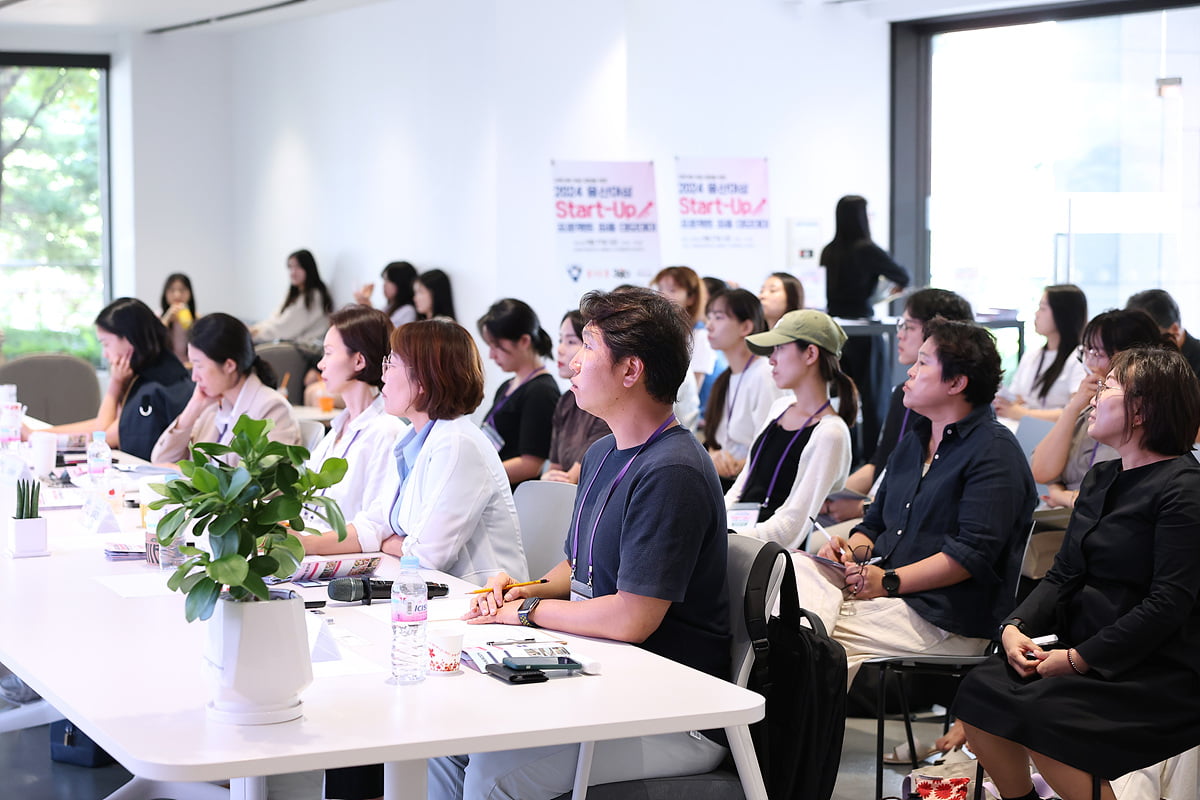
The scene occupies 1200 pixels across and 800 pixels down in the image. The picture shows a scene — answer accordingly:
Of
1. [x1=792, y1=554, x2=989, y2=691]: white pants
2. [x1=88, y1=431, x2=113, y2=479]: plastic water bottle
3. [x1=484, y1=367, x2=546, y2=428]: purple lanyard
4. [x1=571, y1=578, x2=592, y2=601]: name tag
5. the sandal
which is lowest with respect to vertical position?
the sandal

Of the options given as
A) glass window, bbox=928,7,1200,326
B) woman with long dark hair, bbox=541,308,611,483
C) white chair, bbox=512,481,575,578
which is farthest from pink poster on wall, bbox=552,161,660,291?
white chair, bbox=512,481,575,578

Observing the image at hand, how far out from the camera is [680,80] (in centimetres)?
876

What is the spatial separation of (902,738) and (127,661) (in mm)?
2532

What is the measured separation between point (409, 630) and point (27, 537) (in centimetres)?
147

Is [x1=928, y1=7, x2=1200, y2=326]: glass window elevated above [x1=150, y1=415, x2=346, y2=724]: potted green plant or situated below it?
above

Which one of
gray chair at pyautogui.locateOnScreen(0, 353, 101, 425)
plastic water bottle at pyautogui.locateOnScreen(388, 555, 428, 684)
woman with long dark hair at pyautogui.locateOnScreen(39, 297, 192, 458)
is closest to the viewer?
plastic water bottle at pyautogui.locateOnScreen(388, 555, 428, 684)

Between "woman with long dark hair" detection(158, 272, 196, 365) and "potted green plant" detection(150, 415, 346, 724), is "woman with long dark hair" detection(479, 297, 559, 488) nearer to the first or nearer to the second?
"potted green plant" detection(150, 415, 346, 724)

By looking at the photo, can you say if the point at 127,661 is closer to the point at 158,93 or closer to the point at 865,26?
the point at 865,26

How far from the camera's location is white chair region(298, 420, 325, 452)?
4.81 metres

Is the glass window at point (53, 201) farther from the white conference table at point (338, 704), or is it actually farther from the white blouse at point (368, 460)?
the white conference table at point (338, 704)

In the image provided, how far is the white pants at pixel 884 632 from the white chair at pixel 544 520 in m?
0.67

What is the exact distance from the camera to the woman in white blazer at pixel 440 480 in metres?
3.18

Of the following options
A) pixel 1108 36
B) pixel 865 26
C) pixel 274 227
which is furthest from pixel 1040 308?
→ pixel 274 227

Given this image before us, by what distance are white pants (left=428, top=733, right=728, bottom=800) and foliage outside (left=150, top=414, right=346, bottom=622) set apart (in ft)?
1.92
